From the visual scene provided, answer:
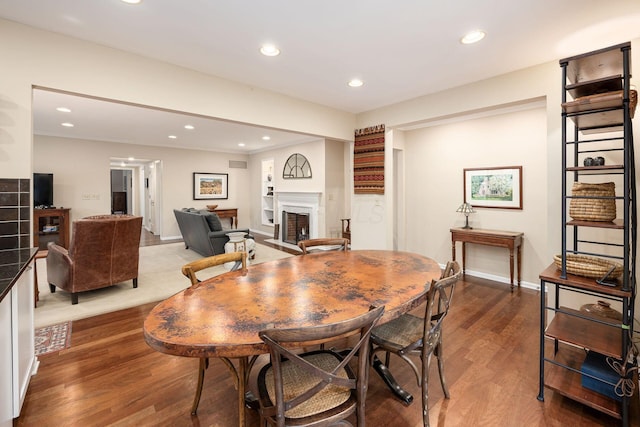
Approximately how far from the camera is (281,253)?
596 cm

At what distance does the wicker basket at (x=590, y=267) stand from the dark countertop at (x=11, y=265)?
2812 mm

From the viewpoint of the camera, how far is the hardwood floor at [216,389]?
63.5 inches

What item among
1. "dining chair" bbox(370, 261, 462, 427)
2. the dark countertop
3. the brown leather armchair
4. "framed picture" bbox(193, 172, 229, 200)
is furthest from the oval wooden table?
"framed picture" bbox(193, 172, 229, 200)

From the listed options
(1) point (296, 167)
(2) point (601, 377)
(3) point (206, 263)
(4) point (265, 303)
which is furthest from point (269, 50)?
(1) point (296, 167)

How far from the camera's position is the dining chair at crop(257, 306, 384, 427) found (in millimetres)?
949

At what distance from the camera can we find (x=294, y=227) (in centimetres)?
700

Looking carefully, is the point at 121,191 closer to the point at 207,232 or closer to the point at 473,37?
the point at 207,232

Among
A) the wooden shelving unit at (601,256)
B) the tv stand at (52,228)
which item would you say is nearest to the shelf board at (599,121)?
the wooden shelving unit at (601,256)

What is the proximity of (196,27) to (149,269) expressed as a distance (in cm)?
388

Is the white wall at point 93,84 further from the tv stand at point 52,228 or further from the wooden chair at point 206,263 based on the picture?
the tv stand at point 52,228

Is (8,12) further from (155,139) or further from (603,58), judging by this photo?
(155,139)

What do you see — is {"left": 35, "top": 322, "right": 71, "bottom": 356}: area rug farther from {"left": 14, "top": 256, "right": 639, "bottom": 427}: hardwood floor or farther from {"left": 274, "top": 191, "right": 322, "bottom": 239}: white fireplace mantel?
{"left": 274, "top": 191, "right": 322, "bottom": 239}: white fireplace mantel

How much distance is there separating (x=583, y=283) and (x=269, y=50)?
8.80ft

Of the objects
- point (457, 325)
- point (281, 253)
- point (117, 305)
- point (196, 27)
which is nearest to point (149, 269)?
point (117, 305)
